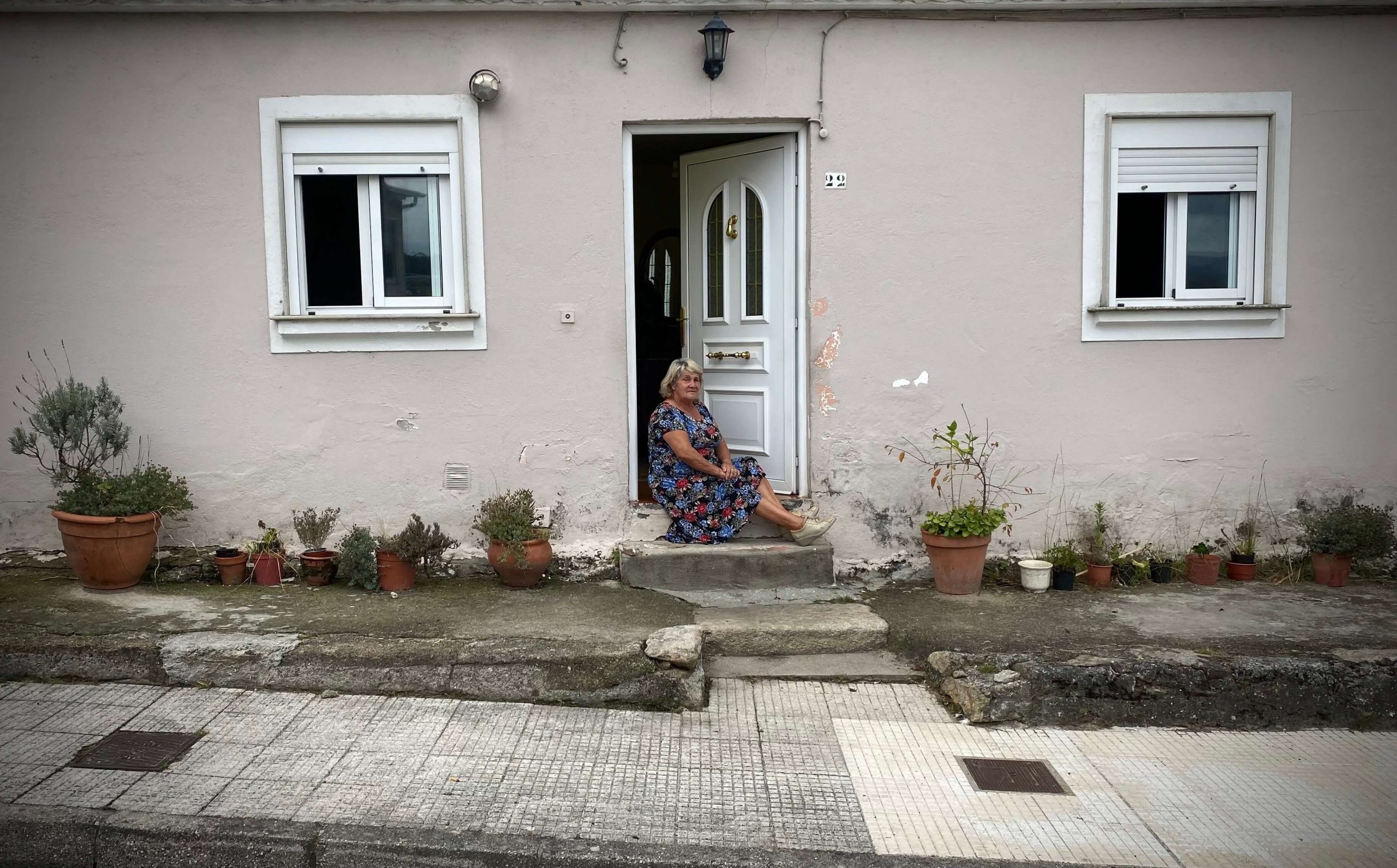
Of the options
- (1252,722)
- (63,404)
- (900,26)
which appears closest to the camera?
(1252,722)

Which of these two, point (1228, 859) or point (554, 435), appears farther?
point (554, 435)

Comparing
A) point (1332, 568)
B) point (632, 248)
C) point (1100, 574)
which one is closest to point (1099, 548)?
point (1100, 574)

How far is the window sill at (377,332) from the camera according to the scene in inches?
245

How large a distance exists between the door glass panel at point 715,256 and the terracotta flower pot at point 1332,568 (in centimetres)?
418

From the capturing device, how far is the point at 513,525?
6.02 m

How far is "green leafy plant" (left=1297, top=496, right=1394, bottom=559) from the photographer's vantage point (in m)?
6.18

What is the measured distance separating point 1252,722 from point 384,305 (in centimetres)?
545

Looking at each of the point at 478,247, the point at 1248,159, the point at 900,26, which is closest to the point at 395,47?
the point at 478,247

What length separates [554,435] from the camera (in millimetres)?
6383

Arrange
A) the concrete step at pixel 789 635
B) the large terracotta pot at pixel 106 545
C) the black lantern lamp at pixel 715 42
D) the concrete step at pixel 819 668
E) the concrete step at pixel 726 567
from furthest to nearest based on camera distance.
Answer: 1. the concrete step at pixel 726 567
2. the black lantern lamp at pixel 715 42
3. the large terracotta pot at pixel 106 545
4. the concrete step at pixel 789 635
5. the concrete step at pixel 819 668

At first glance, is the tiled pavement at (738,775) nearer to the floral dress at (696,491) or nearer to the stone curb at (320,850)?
the stone curb at (320,850)

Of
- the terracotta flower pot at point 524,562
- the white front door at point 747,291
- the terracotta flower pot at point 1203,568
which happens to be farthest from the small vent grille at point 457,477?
the terracotta flower pot at point 1203,568

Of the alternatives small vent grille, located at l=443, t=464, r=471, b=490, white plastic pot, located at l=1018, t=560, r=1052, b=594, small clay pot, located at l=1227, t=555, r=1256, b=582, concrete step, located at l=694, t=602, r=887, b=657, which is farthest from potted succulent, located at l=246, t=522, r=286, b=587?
small clay pot, located at l=1227, t=555, r=1256, b=582

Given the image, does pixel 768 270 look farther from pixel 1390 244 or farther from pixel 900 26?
pixel 1390 244
